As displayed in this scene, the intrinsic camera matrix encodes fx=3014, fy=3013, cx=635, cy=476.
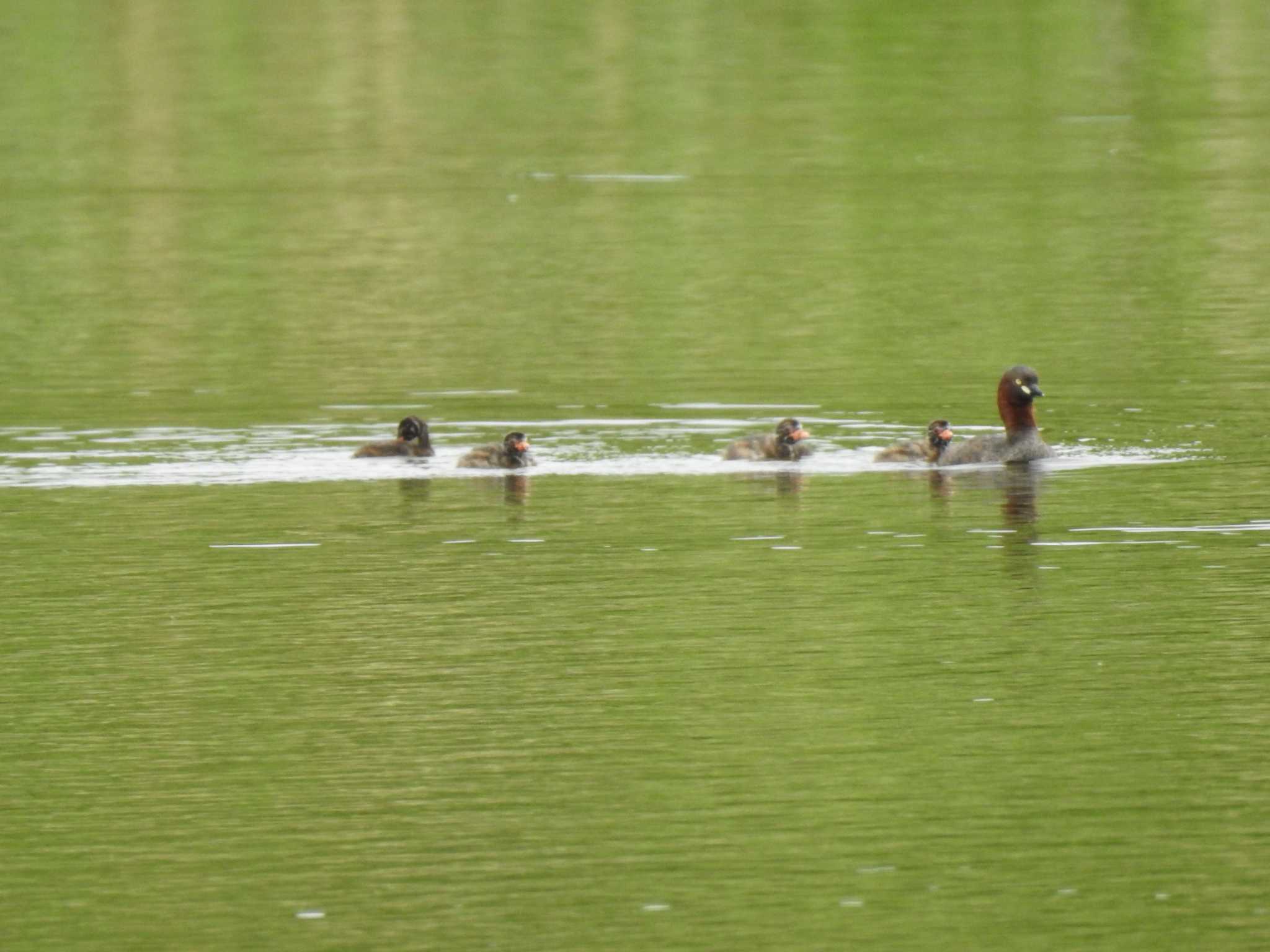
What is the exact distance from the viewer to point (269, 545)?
1536 centimetres

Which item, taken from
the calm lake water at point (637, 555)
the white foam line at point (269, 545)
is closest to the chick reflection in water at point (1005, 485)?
the calm lake water at point (637, 555)

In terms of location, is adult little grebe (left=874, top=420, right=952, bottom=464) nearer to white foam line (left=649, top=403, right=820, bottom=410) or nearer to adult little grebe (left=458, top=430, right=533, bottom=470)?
white foam line (left=649, top=403, right=820, bottom=410)

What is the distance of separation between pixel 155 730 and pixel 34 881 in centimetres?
187

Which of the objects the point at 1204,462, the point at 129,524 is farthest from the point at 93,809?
the point at 1204,462

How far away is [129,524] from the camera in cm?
1614

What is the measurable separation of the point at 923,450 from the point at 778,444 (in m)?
0.95

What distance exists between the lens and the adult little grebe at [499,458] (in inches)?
703

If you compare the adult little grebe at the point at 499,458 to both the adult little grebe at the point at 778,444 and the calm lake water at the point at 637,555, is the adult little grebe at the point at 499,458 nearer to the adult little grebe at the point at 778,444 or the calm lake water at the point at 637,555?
the calm lake water at the point at 637,555

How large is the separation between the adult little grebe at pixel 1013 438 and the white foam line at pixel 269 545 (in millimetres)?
4449

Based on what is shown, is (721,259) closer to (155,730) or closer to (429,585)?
(429,585)

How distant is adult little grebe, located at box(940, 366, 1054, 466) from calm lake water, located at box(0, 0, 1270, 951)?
21cm

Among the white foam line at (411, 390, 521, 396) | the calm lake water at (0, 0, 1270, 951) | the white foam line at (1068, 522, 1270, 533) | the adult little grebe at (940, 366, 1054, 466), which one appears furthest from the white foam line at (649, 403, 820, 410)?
the white foam line at (1068, 522, 1270, 533)

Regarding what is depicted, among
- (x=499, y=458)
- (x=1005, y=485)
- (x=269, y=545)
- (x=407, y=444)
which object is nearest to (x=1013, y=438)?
(x=1005, y=485)

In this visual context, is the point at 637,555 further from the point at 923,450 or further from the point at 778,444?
the point at 923,450
